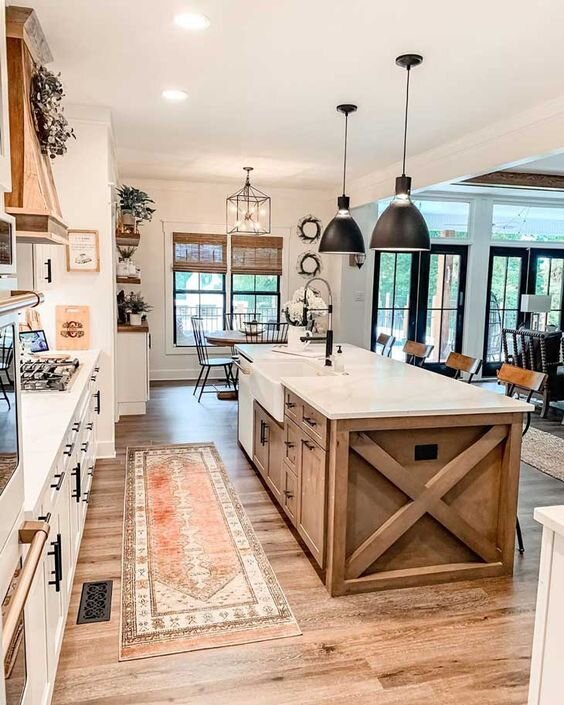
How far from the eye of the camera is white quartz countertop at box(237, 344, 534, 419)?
2.74m

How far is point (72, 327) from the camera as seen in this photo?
4.52 meters

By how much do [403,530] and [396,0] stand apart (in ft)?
8.10

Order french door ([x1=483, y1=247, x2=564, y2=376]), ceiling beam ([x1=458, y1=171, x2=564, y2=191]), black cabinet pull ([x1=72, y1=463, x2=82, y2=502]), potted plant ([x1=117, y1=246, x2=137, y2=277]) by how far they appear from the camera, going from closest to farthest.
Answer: black cabinet pull ([x1=72, y1=463, x2=82, y2=502]) → potted plant ([x1=117, y1=246, x2=137, y2=277]) → ceiling beam ([x1=458, y1=171, x2=564, y2=191]) → french door ([x1=483, y1=247, x2=564, y2=376])

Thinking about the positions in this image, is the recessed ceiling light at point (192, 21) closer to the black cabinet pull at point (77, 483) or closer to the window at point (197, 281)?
the black cabinet pull at point (77, 483)

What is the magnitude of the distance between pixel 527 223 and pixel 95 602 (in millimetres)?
8512

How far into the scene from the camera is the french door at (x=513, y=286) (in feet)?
29.5

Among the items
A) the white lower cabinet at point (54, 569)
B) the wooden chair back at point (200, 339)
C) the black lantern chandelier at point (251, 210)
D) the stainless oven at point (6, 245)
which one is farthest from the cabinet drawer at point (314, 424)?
the black lantern chandelier at point (251, 210)

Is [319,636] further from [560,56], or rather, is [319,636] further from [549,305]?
[549,305]

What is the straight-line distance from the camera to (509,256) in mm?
8984

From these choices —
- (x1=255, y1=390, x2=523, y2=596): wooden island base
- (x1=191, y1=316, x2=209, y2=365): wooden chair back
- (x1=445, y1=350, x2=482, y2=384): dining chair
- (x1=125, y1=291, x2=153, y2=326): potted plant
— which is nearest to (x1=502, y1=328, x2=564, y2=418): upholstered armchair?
(x1=445, y1=350, x2=482, y2=384): dining chair

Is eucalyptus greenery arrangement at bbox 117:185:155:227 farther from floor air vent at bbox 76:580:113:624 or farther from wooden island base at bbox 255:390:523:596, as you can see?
floor air vent at bbox 76:580:113:624

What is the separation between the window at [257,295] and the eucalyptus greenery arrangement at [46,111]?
17.2 ft

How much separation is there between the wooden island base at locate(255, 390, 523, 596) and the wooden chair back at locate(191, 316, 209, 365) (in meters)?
4.28

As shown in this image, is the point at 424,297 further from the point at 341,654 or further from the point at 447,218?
the point at 341,654
